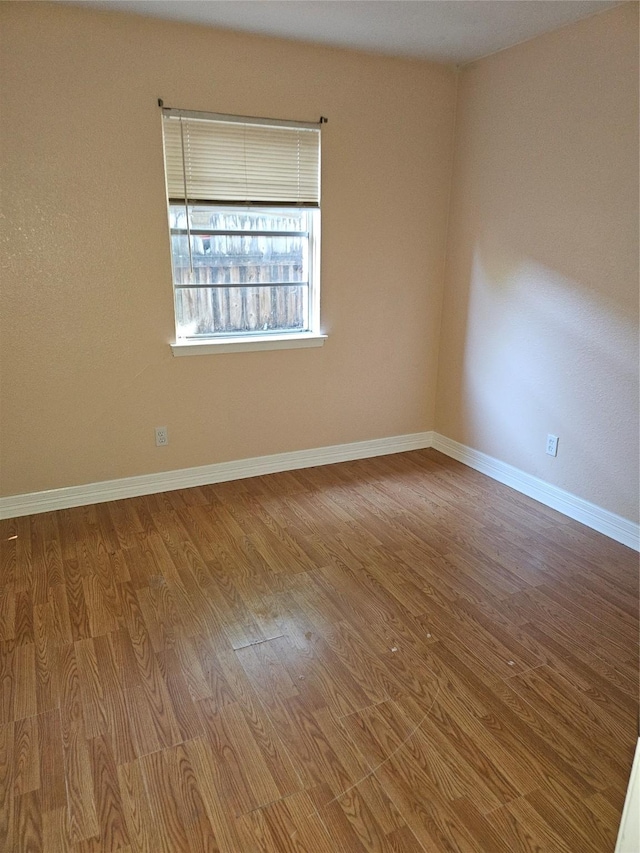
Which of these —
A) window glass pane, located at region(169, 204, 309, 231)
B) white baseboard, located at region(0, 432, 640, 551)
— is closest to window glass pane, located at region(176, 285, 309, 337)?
window glass pane, located at region(169, 204, 309, 231)

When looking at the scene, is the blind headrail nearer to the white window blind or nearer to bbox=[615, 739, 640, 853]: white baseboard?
the white window blind

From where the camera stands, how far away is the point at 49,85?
275 cm

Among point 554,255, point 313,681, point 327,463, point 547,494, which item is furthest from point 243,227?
point 313,681

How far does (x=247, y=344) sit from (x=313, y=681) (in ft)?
6.86

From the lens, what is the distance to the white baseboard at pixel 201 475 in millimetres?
3230

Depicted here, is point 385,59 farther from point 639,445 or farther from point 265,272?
point 639,445

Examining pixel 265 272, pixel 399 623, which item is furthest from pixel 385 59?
pixel 399 623

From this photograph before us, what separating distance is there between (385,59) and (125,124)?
1.61m

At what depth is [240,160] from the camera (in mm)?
3250

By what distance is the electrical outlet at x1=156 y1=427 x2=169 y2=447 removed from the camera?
344cm

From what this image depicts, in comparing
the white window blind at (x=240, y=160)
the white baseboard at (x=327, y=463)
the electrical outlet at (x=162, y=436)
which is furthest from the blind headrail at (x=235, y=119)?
the white baseboard at (x=327, y=463)

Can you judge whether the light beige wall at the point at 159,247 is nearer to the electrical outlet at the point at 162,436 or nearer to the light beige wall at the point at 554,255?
the electrical outlet at the point at 162,436

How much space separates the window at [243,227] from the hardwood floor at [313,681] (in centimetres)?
120

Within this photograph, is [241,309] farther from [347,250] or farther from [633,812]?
[633,812]
